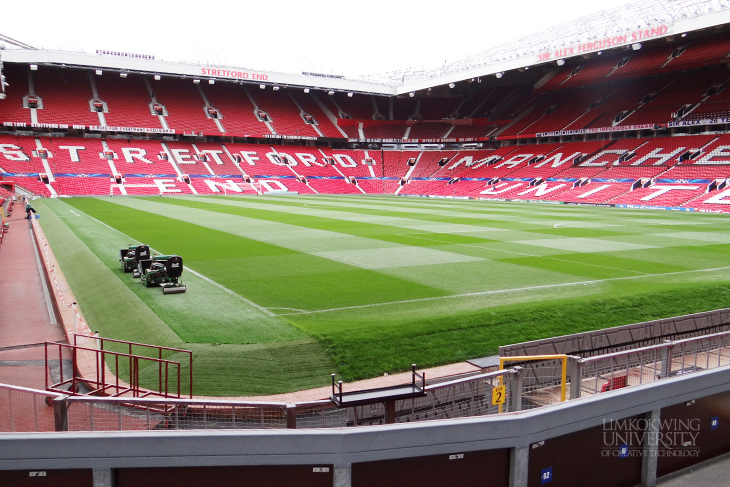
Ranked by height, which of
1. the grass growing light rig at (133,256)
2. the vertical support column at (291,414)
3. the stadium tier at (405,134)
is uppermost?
the stadium tier at (405,134)

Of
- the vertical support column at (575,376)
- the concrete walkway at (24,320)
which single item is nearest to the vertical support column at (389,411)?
the vertical support column at (575,376)

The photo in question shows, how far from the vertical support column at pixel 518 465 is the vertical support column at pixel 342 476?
146 centimetres

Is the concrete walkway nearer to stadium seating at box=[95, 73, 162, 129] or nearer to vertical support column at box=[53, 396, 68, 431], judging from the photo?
vertical support column at box=[53, 396, 68, 431]

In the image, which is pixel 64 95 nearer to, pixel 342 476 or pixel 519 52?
pixel 519 52

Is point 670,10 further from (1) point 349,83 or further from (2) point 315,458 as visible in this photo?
(2) point 315,458

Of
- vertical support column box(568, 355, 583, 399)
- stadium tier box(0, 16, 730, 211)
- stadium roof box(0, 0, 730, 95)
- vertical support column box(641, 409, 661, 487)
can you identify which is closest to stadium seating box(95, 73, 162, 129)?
stadium tier box(0, 16, 730, 211)

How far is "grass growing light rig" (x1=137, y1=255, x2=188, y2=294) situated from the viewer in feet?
47.4

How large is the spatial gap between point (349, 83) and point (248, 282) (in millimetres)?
67814

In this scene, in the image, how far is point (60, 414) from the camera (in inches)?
187

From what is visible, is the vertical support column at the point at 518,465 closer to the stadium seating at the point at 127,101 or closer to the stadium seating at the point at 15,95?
the stadium seating at the point at 15,95

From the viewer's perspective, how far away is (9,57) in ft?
198

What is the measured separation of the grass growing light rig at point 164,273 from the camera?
14438 mm

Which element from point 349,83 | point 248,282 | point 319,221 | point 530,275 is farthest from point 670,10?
point 248,282

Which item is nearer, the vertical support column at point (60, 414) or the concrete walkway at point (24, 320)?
the vertical support column at point (60, 414)
